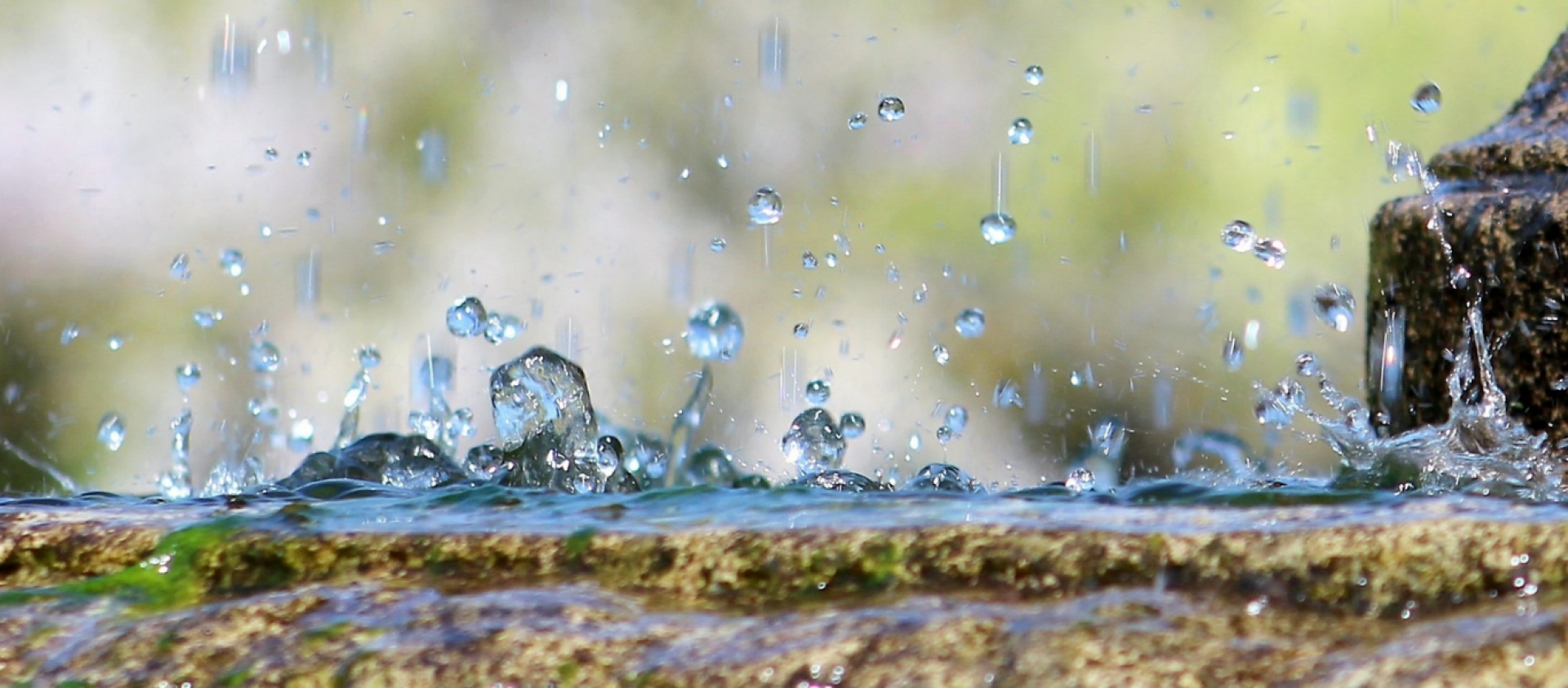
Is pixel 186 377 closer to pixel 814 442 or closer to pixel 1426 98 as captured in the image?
pixel 814 442

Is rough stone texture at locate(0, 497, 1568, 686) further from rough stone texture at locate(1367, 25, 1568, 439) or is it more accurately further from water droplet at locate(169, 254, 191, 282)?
water droplet at locate(169, 254, 191, 282)

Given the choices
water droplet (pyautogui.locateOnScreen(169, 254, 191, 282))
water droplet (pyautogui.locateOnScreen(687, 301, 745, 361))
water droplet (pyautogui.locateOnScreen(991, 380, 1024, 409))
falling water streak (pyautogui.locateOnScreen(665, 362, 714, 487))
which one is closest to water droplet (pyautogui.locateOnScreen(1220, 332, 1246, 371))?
water droplet (pyautogui.locateOnScreen(991, 380, 1024, 409))

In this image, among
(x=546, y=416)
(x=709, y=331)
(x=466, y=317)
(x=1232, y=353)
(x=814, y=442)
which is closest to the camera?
(x=546, y=416)

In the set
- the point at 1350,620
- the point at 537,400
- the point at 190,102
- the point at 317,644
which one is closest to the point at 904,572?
the point at 1350,620

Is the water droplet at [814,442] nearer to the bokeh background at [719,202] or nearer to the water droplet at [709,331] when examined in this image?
the water droplet at [709,331]

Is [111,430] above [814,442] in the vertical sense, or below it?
above

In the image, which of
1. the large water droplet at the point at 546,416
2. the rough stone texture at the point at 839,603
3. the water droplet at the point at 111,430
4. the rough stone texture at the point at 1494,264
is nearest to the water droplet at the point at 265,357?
the water droplet at the point at 111,430

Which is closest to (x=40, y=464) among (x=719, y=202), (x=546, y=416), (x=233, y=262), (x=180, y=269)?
(x=180, y=269)
